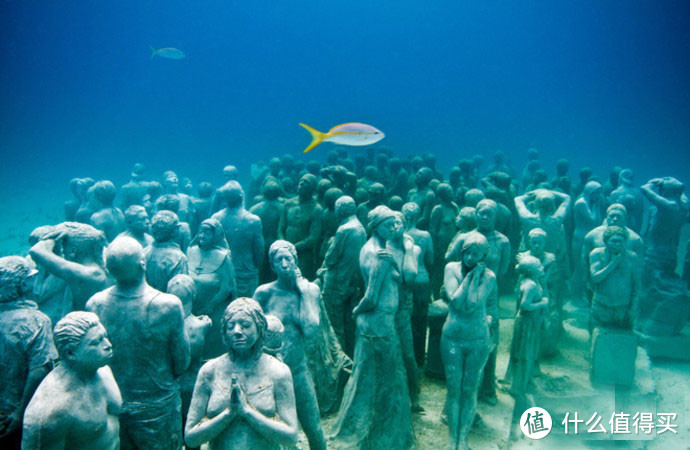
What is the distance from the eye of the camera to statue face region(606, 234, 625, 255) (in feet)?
20.3

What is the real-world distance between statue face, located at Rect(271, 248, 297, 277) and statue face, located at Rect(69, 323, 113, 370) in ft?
5.55

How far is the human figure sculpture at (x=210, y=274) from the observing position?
5.43m

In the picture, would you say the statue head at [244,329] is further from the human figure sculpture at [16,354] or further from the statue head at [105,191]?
the statue head at [105,191]

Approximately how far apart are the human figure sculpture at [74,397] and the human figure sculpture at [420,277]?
4173 millimetres

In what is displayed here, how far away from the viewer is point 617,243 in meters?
6.18

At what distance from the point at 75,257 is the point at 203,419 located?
2698mm

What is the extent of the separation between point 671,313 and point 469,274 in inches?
263

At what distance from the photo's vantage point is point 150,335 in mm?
3590

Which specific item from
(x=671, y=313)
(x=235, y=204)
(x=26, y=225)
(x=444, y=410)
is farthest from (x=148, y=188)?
(x=26, y=225)

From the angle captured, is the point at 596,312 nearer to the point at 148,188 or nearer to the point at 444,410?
the point at 444,410

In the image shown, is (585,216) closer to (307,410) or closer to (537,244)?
(537,244)

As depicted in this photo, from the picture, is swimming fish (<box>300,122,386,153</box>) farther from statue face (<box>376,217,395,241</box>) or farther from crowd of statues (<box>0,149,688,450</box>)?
statue face (<box>376,217,395,241</box>)

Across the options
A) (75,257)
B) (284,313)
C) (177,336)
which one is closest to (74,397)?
(177,336)

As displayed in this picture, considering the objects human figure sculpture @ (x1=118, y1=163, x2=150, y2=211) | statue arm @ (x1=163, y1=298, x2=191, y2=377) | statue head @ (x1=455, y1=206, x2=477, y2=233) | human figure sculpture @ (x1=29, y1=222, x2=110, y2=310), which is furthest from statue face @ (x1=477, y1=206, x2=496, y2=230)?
human figure sculpture @ (x1=118, y1=163, x2=150, y2=211)
